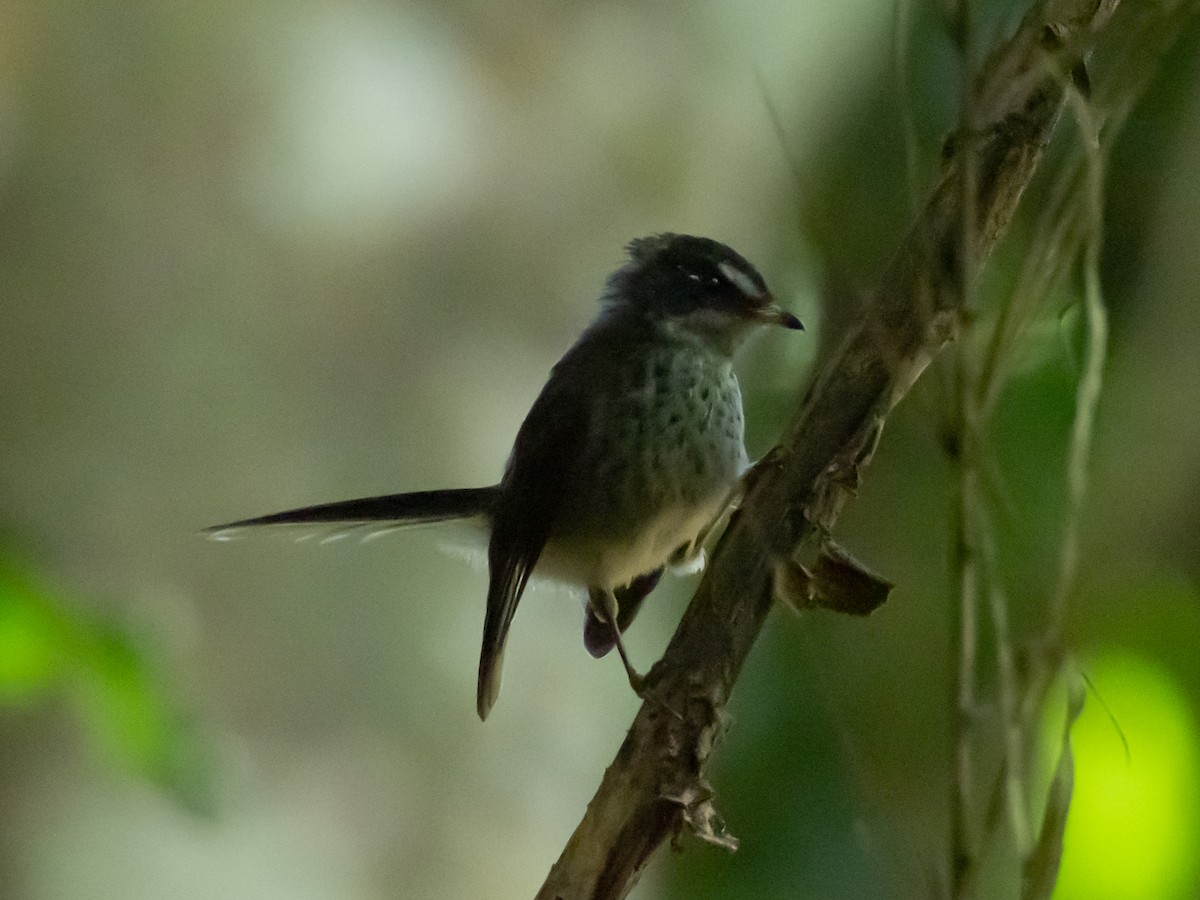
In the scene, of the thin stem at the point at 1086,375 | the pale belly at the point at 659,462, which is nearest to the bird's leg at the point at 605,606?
the pale belly at the point at 659,462

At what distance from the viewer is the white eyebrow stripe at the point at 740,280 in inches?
71.2

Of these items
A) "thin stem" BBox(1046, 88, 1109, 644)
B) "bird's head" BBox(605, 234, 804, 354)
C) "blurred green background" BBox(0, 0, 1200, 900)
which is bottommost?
"blurred green background" BBox(0, 0, 1200, 900)

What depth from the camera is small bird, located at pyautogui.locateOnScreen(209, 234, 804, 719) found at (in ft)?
5.55

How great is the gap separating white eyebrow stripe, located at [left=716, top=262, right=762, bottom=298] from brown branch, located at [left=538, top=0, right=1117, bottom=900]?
1.86 feet

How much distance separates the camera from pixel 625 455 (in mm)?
1702

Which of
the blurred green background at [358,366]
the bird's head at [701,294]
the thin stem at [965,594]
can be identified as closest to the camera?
the thin stem at [965,594]

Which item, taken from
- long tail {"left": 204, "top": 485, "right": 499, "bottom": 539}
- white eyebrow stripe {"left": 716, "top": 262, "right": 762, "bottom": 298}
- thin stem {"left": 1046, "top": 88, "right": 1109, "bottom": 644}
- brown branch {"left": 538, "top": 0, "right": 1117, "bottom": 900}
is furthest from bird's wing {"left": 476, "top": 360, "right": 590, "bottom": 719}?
Result: thin stem {"left": 1046, "top": 88, "right": 1109, "bottom": 644}

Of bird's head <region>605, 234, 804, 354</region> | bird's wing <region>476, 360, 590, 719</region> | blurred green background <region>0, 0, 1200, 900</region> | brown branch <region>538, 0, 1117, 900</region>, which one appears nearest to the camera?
brown branch <region>538, 0, 1117, 900</region>

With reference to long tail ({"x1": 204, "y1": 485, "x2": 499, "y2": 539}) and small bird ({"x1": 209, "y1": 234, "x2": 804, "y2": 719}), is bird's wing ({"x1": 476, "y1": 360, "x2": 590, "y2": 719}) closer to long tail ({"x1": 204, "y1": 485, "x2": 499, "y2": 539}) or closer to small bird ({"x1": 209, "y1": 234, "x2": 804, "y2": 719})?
small bird ({"x1": 209, "y1": 234, "x2": 804, "y2": 719})

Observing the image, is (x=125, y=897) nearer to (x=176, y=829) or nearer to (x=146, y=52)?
(x=176, y=829)

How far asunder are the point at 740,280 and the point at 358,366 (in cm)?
124

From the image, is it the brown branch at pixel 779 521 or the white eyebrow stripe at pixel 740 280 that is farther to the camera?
the white eyebrow stripe at pixel 740 280

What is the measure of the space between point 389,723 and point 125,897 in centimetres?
68

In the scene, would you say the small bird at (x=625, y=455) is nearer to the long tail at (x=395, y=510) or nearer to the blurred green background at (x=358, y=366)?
the long tail at (x=395, y=510)
